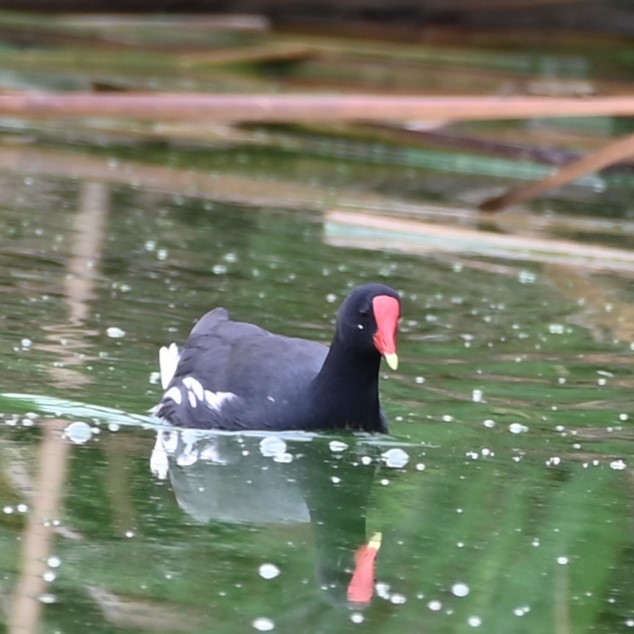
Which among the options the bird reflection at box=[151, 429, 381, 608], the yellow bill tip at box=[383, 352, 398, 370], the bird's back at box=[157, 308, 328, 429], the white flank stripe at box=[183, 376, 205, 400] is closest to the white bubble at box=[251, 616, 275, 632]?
the bird reflection at box=[151, 429, 381, 608]

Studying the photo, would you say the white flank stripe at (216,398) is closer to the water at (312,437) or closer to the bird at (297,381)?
the bird at (297,381)

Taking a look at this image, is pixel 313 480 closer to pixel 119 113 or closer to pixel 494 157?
pixel 119 113

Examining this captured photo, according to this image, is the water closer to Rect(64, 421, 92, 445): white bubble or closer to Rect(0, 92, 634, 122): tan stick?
Rect(64, 421, 92, 445): white bubble

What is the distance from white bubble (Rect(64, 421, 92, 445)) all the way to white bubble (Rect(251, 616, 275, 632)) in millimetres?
1268

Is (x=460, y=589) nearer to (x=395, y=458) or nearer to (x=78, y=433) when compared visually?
(x=395, y=458)

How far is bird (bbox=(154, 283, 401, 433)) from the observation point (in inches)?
181

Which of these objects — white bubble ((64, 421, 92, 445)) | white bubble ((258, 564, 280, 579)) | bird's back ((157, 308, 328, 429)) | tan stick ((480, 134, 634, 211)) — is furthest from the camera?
tan stick ((480, 134, 634, 211))

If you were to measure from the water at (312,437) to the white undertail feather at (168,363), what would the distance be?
7 centimetres

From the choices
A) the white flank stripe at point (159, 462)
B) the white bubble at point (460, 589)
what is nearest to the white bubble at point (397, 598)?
the white bubble at point (460, 589)

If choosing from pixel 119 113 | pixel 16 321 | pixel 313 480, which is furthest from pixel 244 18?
pixel 313 480

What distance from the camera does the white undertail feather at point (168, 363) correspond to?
5.03 metres

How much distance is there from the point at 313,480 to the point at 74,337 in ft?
4.49

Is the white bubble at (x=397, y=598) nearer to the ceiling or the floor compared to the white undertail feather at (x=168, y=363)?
nearer to the ceiling

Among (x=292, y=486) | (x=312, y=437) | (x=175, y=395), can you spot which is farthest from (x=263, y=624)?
(x=175, y=395)
